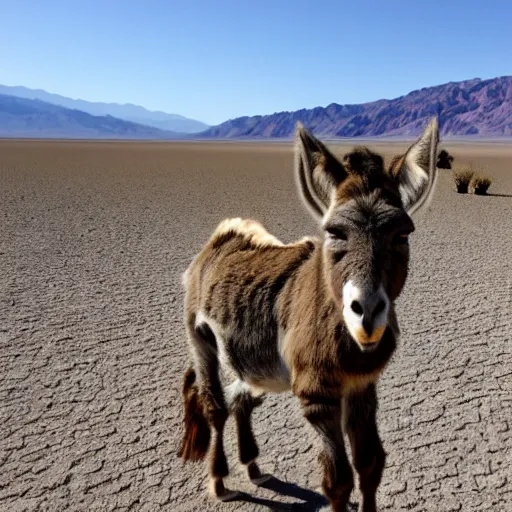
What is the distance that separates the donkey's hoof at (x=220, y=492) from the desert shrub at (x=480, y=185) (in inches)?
739

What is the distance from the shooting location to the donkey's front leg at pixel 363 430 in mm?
2875

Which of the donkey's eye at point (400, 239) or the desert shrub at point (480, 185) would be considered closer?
the donkey's eye at point (400, 239)

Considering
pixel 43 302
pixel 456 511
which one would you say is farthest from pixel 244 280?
pixel 43 302

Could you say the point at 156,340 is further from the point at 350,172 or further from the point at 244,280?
the point at 350,172

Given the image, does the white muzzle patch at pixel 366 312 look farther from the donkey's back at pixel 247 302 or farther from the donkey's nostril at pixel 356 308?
the donkey's back at pixel 247 302

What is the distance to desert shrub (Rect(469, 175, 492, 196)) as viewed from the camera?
65.8ft

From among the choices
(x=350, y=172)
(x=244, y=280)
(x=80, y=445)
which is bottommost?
(x=80, y=445)

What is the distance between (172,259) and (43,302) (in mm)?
2925

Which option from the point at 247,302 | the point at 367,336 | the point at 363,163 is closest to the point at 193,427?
the point at 247,302

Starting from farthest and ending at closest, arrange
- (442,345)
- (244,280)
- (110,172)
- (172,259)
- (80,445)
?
(110,172) → (172,259) → (442,345) → (80,445) → (244,280)

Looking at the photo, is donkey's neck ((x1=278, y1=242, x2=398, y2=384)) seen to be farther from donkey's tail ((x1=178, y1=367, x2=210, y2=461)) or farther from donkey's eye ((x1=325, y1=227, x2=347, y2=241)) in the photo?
donkey's tail ((x1=178, y1=367, x2=210, y2=461))

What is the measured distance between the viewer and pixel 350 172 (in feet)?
8.66

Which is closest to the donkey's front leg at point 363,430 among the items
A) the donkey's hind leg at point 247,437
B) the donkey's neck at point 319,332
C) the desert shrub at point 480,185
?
the donkey's neck at point 319,332

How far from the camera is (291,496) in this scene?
3680mm
